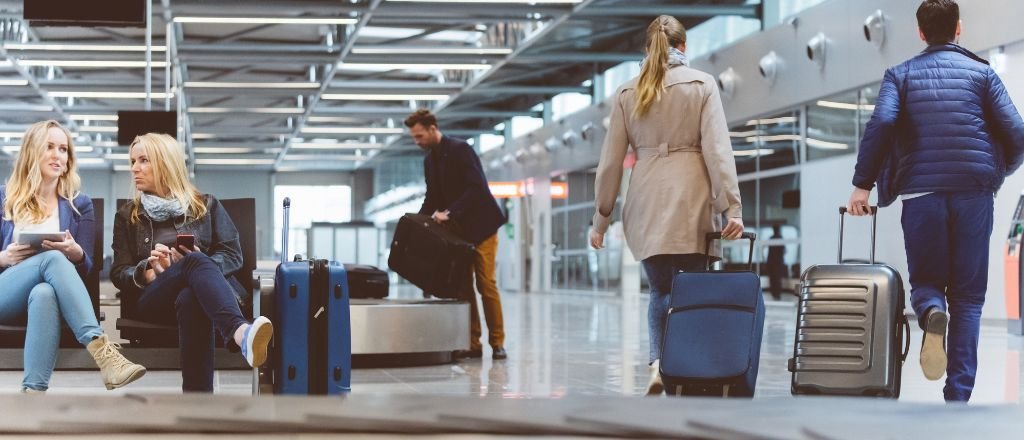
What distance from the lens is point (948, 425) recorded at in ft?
7.55

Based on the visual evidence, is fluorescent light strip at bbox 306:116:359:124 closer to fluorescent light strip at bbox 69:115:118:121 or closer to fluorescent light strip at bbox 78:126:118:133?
fluorescent light strip at bbox 69:115:118:121

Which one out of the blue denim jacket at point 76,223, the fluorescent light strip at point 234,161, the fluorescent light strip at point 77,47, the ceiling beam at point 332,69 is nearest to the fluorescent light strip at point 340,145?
the ceiling beam at point 332,69

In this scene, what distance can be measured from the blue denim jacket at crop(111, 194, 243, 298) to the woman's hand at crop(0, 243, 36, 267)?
32 cm

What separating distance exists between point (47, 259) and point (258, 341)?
100cm

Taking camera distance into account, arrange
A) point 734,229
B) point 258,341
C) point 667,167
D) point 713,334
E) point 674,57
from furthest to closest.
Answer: point 674,57, point 667,167, point 734,229, point 713,334, point 258,341

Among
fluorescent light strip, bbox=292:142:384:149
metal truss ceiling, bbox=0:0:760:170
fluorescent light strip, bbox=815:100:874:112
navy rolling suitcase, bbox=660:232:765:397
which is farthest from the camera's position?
fluorescent light strip, bbox=292:142:384:149

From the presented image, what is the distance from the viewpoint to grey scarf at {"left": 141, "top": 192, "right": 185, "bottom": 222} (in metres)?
4.99

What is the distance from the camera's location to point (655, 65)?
187 inches

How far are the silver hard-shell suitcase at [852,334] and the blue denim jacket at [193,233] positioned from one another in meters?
2.20

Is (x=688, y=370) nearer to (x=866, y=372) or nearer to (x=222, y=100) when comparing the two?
(x=866, y=372)

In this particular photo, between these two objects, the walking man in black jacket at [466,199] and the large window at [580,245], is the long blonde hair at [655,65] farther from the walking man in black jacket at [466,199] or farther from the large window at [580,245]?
the large window at [580,245]

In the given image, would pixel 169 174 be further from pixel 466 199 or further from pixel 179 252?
pixel 466 199

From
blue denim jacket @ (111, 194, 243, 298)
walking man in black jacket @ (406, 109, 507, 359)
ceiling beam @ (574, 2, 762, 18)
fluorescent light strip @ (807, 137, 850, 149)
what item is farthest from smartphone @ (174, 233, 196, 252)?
ceiling beam @ (574, 2, 762, 18)

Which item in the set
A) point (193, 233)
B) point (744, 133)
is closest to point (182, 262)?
point (193, 233)
